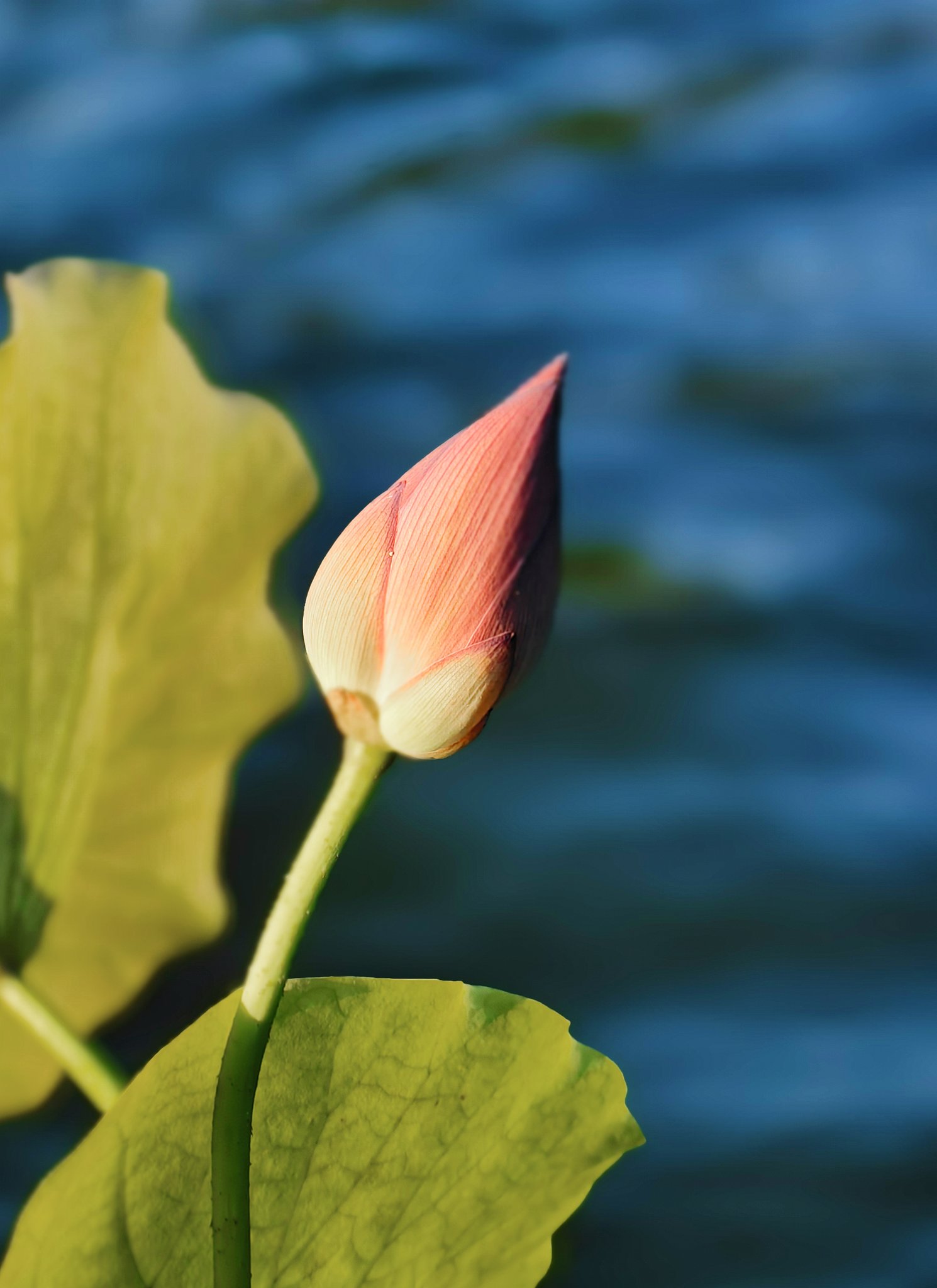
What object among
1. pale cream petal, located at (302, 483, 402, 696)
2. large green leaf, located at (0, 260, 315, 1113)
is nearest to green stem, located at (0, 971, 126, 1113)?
large green leaf, located at (0, 260, 315, 1113)

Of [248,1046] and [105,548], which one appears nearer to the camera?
[248,1046]

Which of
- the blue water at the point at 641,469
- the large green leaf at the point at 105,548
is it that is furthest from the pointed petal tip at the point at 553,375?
the blue water at the point at 641,469

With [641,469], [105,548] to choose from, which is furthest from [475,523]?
[641,469]

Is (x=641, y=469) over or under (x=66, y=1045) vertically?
under

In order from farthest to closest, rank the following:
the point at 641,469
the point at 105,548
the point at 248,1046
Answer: the point at 641,469, the point at 105,548, the point at 248,1046

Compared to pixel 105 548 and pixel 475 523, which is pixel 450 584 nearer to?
pixel 475 523

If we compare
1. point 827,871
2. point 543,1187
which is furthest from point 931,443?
point 543,1187

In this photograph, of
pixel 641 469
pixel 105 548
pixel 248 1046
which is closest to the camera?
pixel 248 1046

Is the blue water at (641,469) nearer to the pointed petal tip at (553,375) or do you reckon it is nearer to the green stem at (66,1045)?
the green stem at (66,1045)

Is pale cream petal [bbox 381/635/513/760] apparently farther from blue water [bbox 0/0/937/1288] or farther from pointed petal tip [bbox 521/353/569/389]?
blue water [bbox 0/0/937/1288]
